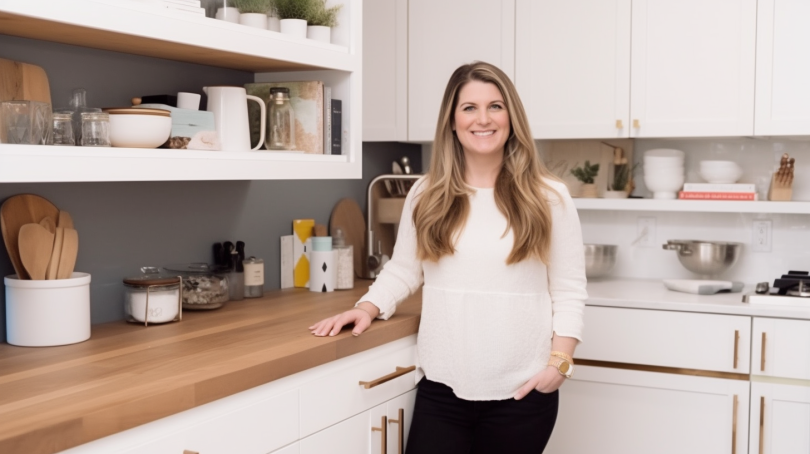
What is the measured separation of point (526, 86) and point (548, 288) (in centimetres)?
131

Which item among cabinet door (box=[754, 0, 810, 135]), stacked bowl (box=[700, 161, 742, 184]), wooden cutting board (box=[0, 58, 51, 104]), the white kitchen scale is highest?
cabinet door (box=[754, 0, 810, 135])

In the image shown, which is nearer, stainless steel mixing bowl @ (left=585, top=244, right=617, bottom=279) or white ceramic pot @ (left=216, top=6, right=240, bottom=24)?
white ceramic pot @ (left=216, top=6, right=240, bottom=24)

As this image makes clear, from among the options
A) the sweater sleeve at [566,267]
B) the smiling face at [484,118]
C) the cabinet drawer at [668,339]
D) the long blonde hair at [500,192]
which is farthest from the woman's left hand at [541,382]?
the cabinet drawer at [668,339]

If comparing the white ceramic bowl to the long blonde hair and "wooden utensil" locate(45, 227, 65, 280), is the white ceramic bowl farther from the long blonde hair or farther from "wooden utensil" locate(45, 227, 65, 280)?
the long blonde hair

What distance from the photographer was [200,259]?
2.73 m

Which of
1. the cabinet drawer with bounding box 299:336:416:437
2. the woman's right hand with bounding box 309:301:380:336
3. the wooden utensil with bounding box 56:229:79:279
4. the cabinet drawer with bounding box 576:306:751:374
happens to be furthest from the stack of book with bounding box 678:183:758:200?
the wooden utensil with bounding box 56:229:79:279

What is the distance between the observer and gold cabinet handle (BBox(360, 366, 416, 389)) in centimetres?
231

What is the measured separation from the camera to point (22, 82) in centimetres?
202

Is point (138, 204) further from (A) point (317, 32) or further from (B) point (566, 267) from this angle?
(B) point (566, 267)

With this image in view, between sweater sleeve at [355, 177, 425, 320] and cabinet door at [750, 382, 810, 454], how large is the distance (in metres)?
1.33

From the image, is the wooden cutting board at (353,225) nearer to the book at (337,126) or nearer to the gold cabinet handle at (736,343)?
the book at (337,126)

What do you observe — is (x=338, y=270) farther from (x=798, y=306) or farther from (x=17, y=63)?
(x=798, y=306)

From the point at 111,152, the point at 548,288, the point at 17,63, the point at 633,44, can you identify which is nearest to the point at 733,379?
the point at 548,288

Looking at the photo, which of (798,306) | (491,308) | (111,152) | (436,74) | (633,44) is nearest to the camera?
(111,152)
